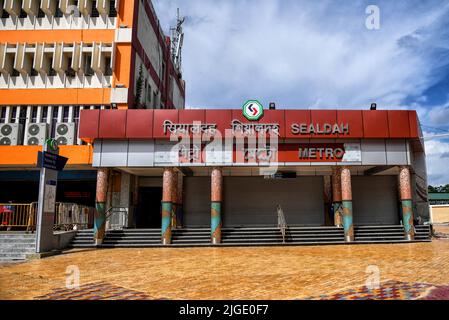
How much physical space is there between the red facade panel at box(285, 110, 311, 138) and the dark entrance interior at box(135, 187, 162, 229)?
34.6 feet

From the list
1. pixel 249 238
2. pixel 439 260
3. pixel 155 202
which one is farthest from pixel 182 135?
pixel 439 260

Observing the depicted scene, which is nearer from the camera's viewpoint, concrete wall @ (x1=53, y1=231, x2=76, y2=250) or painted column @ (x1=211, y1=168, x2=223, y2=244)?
concrete wall @ (x1=53, y1=231, x2=76, y2=250)

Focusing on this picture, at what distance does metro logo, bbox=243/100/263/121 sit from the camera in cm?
1895

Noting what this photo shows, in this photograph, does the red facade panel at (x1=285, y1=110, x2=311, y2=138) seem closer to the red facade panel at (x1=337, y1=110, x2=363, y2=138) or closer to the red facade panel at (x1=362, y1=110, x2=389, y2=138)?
the red facade panel at (x1=337, y1=110, x2=363, y2=138)

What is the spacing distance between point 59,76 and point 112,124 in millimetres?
7121

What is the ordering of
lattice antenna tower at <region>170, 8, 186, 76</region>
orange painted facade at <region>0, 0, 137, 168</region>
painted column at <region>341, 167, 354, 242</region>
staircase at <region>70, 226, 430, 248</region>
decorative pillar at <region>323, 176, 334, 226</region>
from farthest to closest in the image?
lattice antenna tower at <region>170, 8, 186, 76</region>
decorative pillar at <region>323, 176, 334, 226</region>
orange painted facade at <region>0, 0, 137, 168</region>
painted column at <region>341, 167, 354, 242</region>
staircase at <region>70, 226, 430, 248</region>

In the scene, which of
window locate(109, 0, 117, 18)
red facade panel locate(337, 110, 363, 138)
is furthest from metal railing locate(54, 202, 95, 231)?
red facade panel locate(337, 110, 363, 138)

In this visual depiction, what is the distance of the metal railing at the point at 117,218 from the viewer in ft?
69.9

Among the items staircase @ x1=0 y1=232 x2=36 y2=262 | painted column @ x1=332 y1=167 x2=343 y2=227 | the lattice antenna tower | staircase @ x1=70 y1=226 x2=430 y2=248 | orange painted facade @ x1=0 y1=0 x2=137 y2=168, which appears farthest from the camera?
the lattice antenna tower

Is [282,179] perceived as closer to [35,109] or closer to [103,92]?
[103,92]

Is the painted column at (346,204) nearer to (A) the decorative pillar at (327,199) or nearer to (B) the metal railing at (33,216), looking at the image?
(A) the decorative pillar at (327,199)

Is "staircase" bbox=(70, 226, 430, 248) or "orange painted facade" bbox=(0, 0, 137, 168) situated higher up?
"orange painted facade" bbox=(0, 0, 137, 168)
